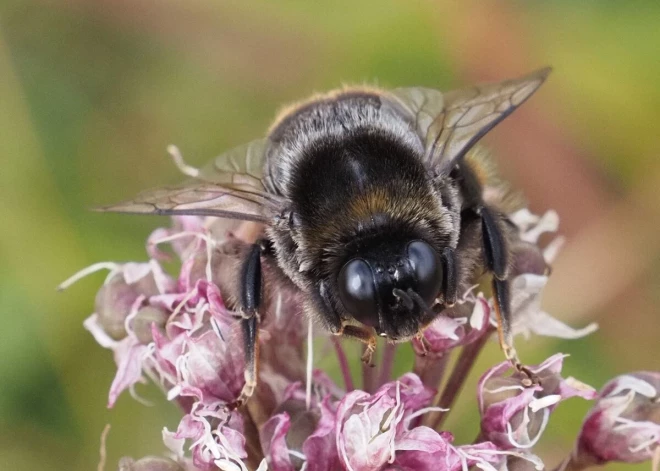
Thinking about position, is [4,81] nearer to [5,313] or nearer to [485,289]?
[5,313]

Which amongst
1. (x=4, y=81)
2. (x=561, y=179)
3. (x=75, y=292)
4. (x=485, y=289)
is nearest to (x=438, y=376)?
(x=485, y=289)

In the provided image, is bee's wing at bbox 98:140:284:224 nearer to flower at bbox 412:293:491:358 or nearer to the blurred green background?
flower at bbox 412:293:491:358

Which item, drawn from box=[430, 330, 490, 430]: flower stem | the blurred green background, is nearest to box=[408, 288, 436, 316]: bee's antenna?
box=[430, 330, 490, 430]: flower stem

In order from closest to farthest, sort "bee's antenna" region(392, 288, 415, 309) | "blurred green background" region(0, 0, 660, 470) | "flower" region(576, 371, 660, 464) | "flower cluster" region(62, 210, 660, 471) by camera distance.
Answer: "bee's antenna" region(392, 288, 415, 309)
"flower cluster" region(62, 210, 660, 471)
"flower" region(576, 371, 660, 464)
"blurred green background" region(0, 0, 660, 470)

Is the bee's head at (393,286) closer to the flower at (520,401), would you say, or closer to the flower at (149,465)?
the flower at (520,401)

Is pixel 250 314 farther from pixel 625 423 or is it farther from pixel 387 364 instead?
pixel 625 423

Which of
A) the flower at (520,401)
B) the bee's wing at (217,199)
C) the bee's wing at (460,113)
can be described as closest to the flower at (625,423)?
the flower at (520,401)

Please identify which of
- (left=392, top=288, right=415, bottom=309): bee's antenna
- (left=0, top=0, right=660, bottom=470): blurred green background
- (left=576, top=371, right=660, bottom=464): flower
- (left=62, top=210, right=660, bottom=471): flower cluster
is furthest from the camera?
(left=0, top=0, right=660, bottom=470): blurred green background

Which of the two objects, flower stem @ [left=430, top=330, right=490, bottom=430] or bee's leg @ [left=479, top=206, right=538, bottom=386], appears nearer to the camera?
bee's leg @ [left=479, top=206, right=538, bottom=386]
